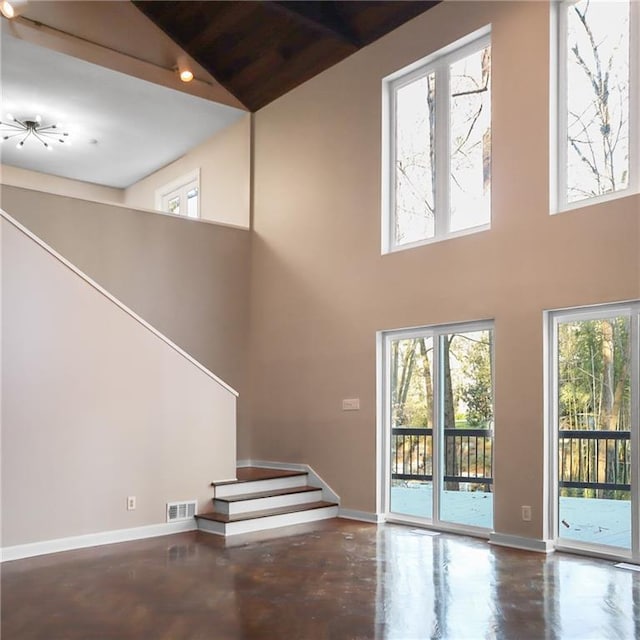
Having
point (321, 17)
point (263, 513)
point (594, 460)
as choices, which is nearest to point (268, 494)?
point (263, 513)

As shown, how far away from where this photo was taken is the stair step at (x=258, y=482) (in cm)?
676

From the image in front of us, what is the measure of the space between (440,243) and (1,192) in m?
4.47

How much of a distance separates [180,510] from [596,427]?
365 cm

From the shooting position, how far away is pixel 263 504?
686cm

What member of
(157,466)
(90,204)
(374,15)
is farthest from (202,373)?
(374,15)

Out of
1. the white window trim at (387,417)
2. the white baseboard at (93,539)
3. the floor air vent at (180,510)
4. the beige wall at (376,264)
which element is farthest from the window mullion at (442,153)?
the white baseboard at (93,539)

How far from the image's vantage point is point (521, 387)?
19.0 ft

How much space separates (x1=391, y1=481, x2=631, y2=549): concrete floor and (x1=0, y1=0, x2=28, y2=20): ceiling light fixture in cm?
624

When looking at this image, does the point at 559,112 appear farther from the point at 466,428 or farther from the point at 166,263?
the point at 166,263

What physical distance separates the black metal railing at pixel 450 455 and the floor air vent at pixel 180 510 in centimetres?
197

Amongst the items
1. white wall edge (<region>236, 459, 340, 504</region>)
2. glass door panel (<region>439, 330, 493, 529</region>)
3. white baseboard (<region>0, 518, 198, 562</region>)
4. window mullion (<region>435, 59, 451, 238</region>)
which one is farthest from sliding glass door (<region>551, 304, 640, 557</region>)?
white baseboard (<region>0, 518, 198, 562</region>)

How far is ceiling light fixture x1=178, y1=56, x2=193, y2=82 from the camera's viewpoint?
8281 mm

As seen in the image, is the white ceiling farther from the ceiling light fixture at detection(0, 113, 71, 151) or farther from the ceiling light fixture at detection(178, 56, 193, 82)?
the ceiling light fixture at detection(178, 56, 193, 82)

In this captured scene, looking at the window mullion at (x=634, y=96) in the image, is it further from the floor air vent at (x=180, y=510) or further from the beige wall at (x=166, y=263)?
the beige wall at (x=166, y=263)
